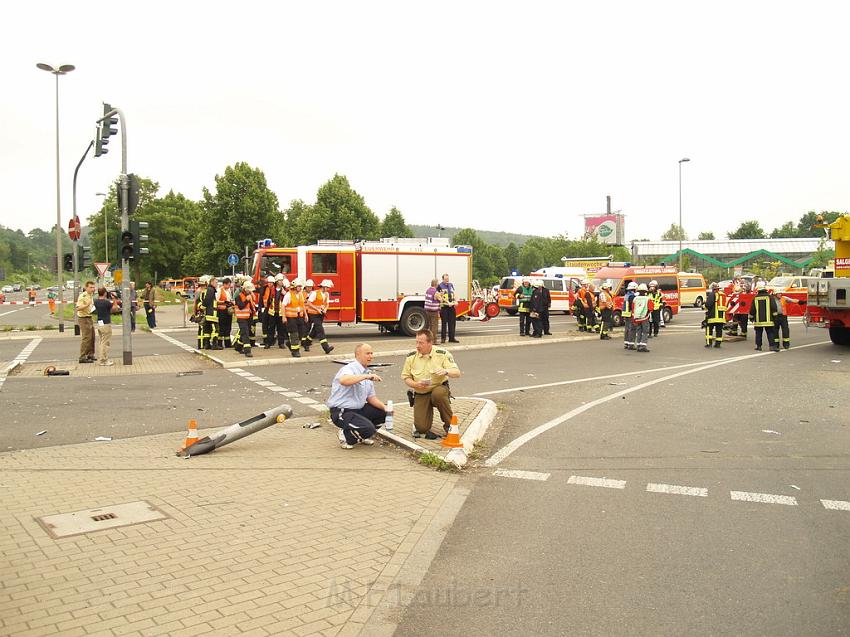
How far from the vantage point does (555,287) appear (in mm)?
36656

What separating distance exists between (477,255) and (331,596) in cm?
8951

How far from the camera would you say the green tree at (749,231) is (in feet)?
470

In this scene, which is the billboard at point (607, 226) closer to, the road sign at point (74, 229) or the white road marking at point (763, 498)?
the road sign at point (74, 229)

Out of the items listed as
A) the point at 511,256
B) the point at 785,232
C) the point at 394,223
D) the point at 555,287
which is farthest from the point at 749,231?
the point at 555,287

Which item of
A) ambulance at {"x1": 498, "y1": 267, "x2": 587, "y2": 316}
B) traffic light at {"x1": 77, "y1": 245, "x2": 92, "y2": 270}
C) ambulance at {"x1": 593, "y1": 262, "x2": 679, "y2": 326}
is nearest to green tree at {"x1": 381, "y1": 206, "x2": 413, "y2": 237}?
ambulance at {"x1": 498, "y1": 267, "x2": 587, "y2": 316}

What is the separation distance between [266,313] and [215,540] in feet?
46.7

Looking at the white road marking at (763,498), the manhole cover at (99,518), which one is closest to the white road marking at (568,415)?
the white road marking at (763,498)

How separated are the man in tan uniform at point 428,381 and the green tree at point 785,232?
142m

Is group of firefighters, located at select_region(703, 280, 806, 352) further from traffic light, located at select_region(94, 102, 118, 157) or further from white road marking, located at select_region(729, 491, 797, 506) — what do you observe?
traffic light, located at select_region(94, 102, 118, 157)

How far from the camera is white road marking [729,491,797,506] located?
21.2 ft

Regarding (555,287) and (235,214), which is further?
(235,214)

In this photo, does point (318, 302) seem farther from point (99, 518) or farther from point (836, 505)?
point (836, 505)

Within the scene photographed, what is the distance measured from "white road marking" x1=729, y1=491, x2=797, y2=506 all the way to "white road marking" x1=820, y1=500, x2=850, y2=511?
23cm

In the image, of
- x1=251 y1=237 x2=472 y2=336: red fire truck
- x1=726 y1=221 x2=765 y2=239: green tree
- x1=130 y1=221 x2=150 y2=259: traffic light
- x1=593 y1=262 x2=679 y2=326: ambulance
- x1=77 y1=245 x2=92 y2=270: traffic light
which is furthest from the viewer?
x1=726 y1=221 x2=765 y2=239: green tree
